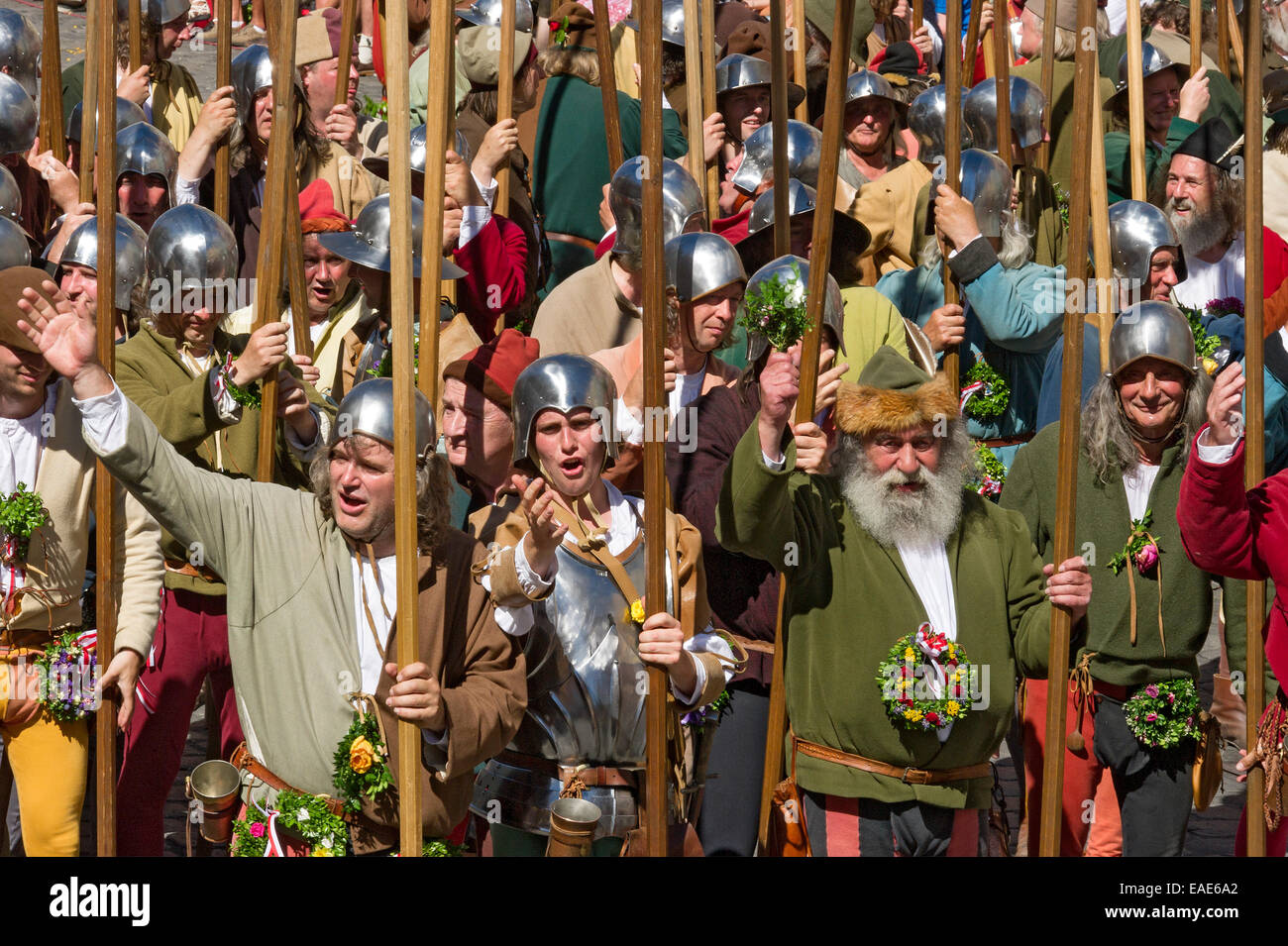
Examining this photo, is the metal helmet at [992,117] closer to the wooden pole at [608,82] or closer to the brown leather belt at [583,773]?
the wooden pole at [608,82]

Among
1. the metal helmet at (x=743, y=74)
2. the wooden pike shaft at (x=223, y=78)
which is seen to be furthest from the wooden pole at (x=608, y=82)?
the wooden pike shaft at (x=223, y=78)

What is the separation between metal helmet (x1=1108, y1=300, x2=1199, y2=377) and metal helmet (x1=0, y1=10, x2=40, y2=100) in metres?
4.72

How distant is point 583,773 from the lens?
5.32 m

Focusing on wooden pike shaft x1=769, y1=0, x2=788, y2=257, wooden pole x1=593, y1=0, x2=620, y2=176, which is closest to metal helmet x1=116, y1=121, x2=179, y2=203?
wooden pole x1=593, y1=0, x2=620, y2=176

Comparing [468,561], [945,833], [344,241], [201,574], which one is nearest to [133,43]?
[344,241]

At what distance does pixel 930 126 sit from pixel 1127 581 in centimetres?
297

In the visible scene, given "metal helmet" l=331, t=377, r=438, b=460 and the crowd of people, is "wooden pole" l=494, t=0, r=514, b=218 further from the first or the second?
"metal helmet" l=331, t=377, r=438, b=460

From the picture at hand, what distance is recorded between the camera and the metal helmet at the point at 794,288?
5.61 meters

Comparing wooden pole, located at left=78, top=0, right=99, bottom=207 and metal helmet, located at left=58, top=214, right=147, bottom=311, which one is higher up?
wooden pole, located at left=78, top=0, right=99, bottom=207

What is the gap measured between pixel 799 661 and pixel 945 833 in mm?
574

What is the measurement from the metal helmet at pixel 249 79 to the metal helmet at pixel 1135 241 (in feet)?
10.8

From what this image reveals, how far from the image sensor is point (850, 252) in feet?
24.3

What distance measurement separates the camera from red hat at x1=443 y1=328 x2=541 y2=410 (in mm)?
6184

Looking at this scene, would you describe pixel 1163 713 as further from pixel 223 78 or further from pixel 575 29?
pixel 223 78
